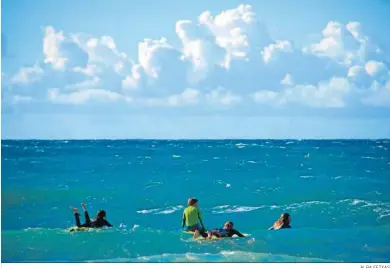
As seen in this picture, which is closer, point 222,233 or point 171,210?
point 222,233

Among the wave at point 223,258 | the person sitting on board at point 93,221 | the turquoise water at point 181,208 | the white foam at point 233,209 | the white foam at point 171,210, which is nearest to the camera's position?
the wave at point 223,258

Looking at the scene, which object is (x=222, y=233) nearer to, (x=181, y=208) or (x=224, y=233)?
(x=224, y=233)

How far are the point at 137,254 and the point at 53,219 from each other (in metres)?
2.53

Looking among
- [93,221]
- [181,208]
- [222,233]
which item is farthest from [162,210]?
[222,233]

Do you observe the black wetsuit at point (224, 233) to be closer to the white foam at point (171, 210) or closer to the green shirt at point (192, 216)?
the green shirt at point (192, 216)

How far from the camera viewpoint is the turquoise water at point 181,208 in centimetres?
739

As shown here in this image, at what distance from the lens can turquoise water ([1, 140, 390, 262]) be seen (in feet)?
24.3

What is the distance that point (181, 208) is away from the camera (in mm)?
10320

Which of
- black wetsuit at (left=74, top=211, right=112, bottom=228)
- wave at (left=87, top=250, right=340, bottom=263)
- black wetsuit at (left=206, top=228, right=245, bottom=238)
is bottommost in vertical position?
wave at (left=87, top=250, right=340, bottom=263)

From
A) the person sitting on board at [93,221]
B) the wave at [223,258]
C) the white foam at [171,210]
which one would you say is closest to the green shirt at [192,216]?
the wave at [223,258]

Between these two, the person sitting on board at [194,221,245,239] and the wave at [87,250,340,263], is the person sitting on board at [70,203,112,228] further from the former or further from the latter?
the person sitting on board at [194,221,245,239]

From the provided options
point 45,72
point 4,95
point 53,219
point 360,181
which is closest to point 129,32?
point 45,72

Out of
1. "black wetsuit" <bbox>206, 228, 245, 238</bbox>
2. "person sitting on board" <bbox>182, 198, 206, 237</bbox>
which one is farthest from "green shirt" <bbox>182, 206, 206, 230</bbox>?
"black wetsuit" <bbox>206, 228, 245, 238</bbox>

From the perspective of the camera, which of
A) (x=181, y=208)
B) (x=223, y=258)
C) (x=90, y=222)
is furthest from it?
(x=181, y=208)
